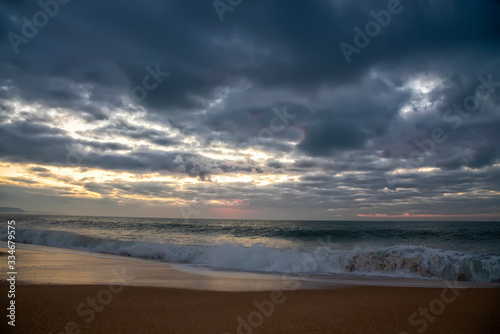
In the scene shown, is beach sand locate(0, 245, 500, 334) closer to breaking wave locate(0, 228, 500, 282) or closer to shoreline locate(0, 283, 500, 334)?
shoreline locate(0, 283, 500, 334)

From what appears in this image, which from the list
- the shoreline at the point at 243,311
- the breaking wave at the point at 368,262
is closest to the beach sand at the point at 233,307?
the shoreline at the point at 243,311

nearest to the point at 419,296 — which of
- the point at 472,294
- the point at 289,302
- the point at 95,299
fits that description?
the point at 472,294

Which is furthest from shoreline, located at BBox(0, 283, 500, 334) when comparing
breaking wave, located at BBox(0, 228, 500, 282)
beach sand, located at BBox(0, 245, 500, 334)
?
breaking wave, located at BBox(0, 228, 500, 282)

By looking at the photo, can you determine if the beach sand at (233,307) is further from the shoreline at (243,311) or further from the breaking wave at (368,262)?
the breaking wave at (368,262)

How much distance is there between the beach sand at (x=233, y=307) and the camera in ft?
16.8

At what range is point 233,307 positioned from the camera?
20.8 ft

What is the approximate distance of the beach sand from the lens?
16.8ft

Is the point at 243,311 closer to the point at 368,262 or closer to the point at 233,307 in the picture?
the point at 233,307

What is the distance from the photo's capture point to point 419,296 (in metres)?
7.72

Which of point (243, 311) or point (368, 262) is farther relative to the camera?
point (368, 262)

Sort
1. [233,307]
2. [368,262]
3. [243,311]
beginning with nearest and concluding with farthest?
[243,311]
[233,307]
[368,262]

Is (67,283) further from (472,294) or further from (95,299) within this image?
(472,294)

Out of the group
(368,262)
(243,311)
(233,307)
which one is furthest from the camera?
(368,262)

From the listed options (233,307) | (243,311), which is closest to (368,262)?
(233,307)
